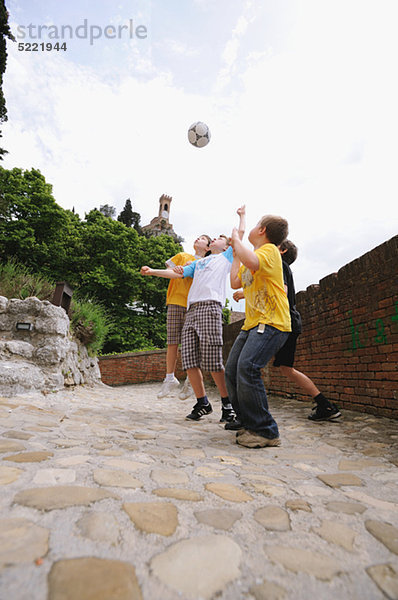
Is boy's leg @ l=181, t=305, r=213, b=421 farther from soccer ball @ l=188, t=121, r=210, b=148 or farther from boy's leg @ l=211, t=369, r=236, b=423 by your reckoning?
soccer ball @ l=188, t=121, r=210, b=148

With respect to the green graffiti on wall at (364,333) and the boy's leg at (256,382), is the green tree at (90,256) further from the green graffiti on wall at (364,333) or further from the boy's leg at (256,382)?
the boy's leg at (256,382)

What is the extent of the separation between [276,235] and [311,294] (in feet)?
8.04

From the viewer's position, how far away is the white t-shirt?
10.2ft

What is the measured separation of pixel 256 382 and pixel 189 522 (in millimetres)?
1247

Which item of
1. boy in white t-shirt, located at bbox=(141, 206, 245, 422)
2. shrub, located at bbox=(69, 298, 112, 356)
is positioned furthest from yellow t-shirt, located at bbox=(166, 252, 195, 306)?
shrub, located at bbox=(69, 298, 112, 356)

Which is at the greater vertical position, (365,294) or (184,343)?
(365,294)

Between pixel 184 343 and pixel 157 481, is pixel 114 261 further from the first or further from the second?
pixel 157 481

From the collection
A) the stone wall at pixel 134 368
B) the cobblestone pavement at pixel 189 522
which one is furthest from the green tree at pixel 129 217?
the cobblestone pavement at pixel 189 522

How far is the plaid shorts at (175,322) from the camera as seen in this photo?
12.3ft

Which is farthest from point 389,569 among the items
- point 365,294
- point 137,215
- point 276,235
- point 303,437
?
point 137,215

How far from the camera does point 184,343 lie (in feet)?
10.2

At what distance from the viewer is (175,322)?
3.78 m

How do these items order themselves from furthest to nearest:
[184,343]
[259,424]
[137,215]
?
[137,215]
[184,343]
[259,424]

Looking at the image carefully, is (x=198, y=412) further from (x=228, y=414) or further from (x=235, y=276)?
(x=235, y=276)
